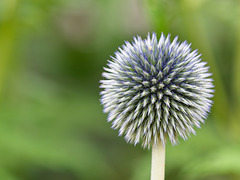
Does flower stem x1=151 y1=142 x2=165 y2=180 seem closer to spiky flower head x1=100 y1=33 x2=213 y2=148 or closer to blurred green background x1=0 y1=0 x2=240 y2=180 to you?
spiky flower head x1=100 y1=33 x2=213 y2=148

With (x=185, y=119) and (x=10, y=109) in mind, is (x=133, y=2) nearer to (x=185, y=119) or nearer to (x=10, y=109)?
(x=10, y=109)

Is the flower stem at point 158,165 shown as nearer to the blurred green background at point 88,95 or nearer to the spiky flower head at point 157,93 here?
the spiky flower head at point 157,93

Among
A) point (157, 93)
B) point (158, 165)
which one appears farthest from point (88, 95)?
point (158, 165)

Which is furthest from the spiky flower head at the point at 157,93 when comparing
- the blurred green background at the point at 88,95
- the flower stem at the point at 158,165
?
the blurred green background at the point at 88,95

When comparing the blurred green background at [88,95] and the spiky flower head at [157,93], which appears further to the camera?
the blurred green background at [88,95]

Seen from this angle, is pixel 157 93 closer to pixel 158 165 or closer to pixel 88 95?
pixel 158 165

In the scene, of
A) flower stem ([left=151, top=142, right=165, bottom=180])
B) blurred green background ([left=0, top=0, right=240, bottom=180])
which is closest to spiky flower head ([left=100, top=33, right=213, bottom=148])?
flower stem ([left=151, top=142, right=165, bottom=180])

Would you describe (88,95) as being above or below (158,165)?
above
